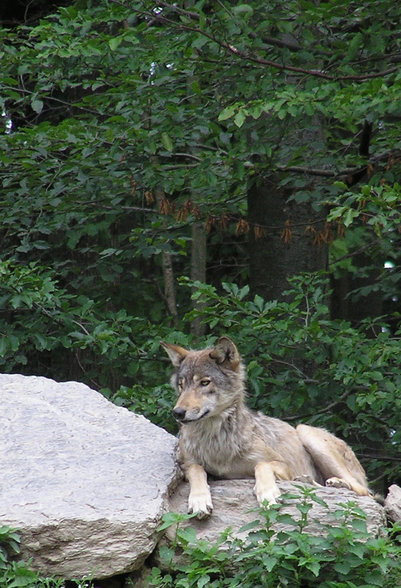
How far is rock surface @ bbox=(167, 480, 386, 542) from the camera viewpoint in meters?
6.05

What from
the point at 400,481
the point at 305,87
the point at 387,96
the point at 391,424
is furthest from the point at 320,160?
the point at 400,481

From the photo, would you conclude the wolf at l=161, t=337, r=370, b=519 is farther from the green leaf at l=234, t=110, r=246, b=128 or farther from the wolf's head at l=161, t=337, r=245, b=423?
the green leaf at l=234, t=110, r=246, b=128

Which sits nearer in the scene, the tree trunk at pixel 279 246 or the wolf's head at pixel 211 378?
the wolf's head at pixel 211 378

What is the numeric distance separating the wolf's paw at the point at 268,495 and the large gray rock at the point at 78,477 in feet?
2.19

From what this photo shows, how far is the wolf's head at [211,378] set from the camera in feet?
21.4

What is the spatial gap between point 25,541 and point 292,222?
6.13 meters

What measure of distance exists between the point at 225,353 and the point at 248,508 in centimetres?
121

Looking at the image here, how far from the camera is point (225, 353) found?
678 cm

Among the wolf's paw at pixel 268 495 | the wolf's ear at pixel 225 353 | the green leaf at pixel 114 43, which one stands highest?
the green leaf at pixel 114 43

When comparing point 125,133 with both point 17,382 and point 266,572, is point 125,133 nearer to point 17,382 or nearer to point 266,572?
point 17,382

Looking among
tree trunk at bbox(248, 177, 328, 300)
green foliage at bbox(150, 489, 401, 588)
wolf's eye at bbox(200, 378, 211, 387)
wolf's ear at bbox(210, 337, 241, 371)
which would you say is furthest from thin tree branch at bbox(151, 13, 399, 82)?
green foliage at bbox(150, 489, 401, 588)

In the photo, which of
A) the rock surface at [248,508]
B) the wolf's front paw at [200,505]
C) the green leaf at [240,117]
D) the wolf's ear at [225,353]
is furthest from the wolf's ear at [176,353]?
the green leaf at [240,117]

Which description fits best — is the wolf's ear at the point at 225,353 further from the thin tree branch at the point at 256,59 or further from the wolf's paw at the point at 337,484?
the thin tree branch at the point at 256,59

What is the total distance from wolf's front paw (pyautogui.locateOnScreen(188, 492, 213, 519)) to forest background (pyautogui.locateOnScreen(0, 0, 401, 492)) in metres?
2.46
